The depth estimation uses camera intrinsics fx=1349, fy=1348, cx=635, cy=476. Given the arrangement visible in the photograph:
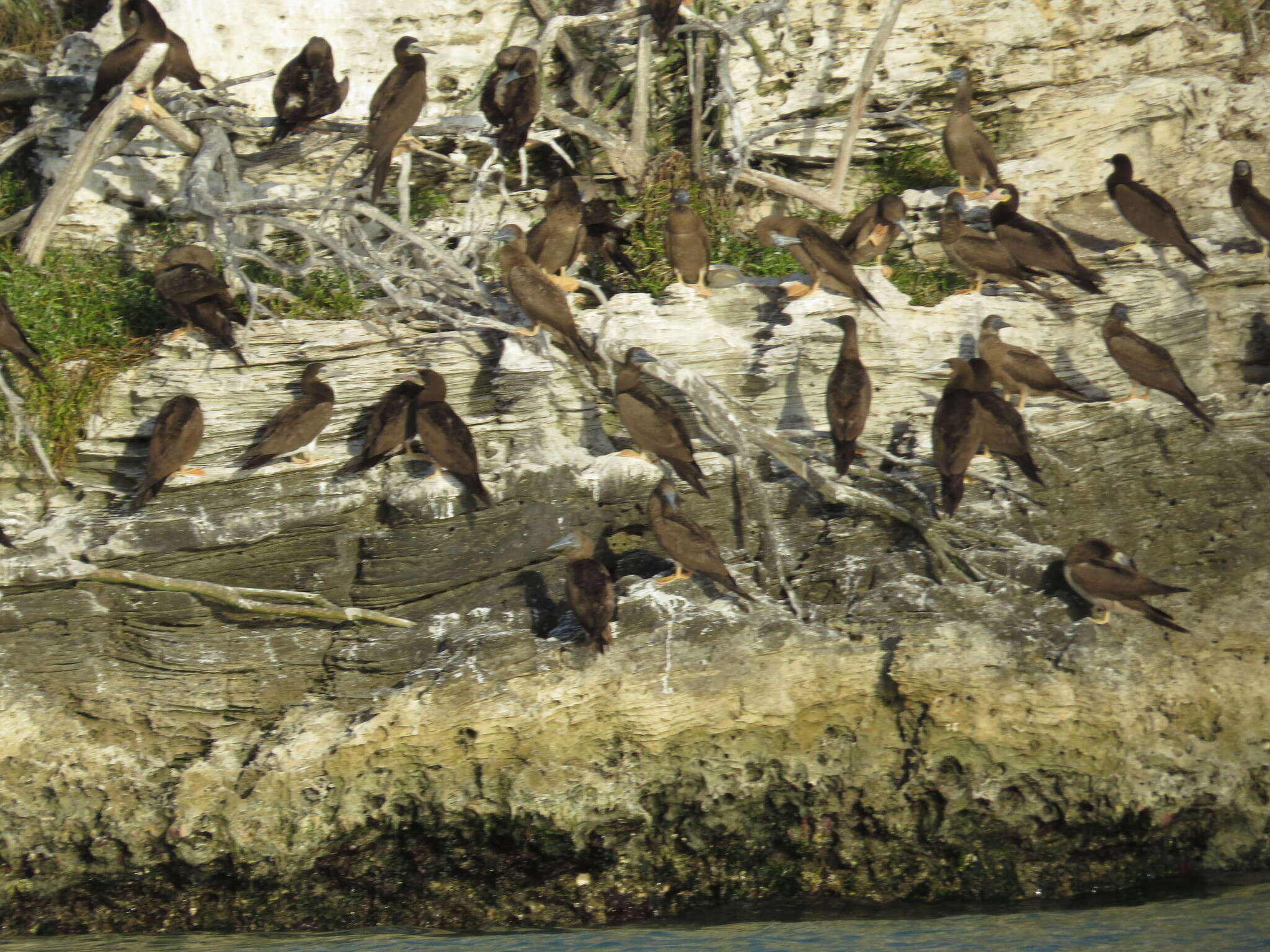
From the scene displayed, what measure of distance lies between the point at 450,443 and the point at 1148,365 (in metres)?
3.90

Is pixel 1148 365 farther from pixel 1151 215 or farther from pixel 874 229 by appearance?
pixel 874 229

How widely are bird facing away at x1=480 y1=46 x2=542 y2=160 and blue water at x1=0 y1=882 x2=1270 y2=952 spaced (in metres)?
4.97

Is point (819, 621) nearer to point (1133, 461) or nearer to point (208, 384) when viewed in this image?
point (1133, 461)

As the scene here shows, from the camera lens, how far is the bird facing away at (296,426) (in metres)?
7.29

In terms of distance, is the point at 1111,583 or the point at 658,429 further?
the point at 658,429

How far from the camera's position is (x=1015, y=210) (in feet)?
29.0

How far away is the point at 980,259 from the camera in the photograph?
8336mm

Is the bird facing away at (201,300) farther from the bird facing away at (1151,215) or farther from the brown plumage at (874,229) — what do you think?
the bird facing away at (1151,215)

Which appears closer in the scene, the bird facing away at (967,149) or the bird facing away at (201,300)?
the bird facing away at (201,300)

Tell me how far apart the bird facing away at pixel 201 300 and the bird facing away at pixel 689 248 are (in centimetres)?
264

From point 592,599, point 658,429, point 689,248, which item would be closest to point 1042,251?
point 689,248

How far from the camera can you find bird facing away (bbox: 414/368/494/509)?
7.18 metres

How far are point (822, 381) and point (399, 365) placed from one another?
2.51 metres

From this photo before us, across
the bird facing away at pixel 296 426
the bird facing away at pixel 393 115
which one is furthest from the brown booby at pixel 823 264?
the bird facing away at pixel 296 426
